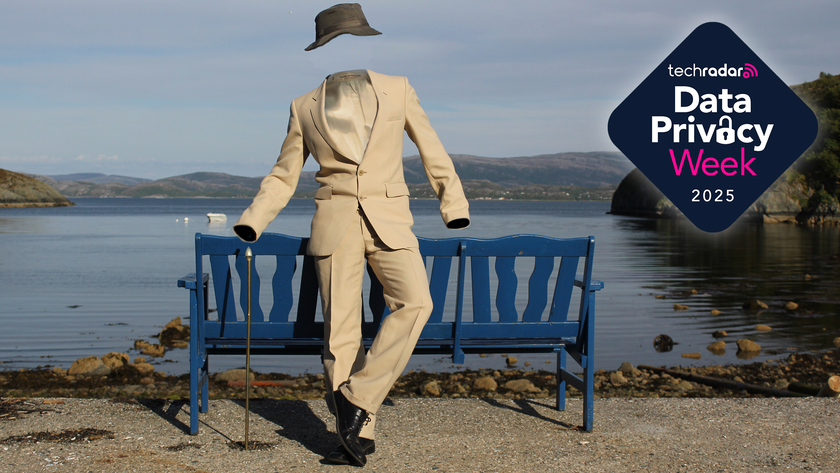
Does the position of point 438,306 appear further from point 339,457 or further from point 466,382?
point 466,382

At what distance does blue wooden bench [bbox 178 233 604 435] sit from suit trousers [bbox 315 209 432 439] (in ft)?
1.23

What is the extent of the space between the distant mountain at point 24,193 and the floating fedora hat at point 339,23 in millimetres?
143095

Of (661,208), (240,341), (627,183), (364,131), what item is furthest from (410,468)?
(627,183)

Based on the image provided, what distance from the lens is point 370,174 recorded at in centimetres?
404

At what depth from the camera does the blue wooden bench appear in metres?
4.45

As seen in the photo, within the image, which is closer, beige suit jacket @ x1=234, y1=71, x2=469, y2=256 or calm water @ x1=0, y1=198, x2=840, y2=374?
beige suit jacket @ x1=234, y1=71, x2=469, y2=256

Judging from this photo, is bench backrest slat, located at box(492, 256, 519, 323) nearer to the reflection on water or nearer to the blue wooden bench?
the blue wooden bench

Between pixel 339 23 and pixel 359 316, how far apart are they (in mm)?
1689

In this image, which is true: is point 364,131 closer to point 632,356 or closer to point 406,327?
point 406,327

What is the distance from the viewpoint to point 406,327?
399cm

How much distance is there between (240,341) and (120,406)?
1.13 meters

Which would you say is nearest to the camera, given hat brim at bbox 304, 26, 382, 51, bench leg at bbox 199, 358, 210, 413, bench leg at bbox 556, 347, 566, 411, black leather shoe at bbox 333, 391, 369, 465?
black leather shoe at bbox 333, 391, 369, 465

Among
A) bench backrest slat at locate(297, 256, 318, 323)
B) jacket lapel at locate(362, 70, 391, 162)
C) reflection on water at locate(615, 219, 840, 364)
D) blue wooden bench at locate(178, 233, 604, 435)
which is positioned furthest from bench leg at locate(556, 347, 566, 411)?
reflection on water at locate(615, 219, 840, 364)

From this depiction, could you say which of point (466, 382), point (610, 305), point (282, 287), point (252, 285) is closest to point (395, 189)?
point (282, 287)
